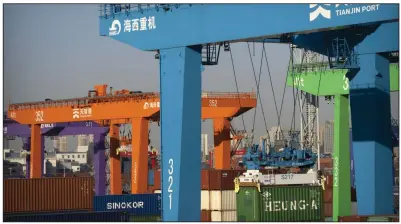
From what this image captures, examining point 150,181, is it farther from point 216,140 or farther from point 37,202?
point 37,202

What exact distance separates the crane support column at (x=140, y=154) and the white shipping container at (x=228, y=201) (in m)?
12.3

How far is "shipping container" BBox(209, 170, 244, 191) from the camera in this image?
139ft

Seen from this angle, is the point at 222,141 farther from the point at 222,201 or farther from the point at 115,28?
the point at 115,28

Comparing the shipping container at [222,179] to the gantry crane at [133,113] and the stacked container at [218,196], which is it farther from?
the gantry crane at [133,113]

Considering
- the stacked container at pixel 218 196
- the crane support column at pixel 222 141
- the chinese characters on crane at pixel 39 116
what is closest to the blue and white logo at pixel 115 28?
the stacked container at pixel 218 196

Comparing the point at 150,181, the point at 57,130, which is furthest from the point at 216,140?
the point at 57,130

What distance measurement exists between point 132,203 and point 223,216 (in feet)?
14.2

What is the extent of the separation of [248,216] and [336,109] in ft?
42.5

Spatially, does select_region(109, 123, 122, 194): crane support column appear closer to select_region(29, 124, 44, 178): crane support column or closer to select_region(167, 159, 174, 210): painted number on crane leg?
select_region(29, 124, 44, 178): crane support column

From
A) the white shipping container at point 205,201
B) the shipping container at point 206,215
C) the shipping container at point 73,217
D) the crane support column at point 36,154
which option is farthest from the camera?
the crane support column at point 36,154

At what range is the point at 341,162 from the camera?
151 feet

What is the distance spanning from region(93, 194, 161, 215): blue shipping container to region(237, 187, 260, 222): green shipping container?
718cm

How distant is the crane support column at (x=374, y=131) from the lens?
3431cm

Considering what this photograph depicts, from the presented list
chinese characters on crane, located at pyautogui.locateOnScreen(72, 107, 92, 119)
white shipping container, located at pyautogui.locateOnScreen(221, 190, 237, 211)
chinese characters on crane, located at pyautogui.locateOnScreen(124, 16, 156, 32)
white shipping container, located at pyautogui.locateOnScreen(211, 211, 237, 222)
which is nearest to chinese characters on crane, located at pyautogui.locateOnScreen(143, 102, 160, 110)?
chinese characters on crane, located at pyautogui.locateOnScreen(72, 107, 92, 119)
